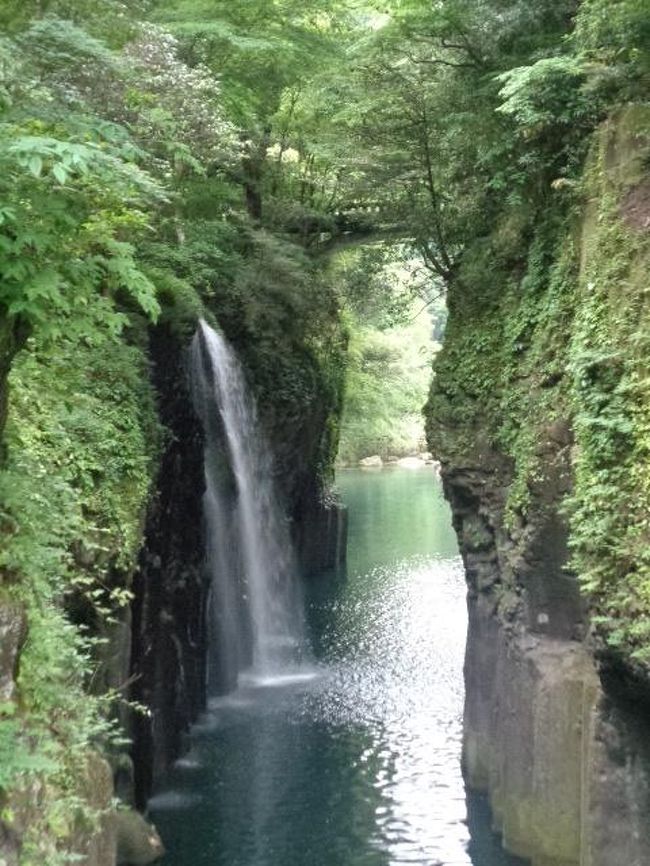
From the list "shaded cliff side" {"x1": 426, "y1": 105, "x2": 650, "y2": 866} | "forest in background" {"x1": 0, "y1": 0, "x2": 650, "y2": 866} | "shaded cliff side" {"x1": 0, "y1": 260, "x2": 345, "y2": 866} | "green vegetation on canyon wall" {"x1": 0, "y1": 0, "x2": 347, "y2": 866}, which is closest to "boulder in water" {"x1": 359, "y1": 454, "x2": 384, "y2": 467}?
"forest in background" {"x1": 0, "y1": 0, "x2": 650, "y2": 866}

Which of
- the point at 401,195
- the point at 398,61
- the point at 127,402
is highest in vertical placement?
the point at 398,61

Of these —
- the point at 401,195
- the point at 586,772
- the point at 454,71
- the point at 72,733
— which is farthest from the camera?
the point at 401,195

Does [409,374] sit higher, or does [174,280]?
[409,374]

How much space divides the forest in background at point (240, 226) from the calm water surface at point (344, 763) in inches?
165

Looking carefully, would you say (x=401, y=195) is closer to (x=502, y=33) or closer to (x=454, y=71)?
(x=454, y=71)

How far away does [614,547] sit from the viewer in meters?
8.77

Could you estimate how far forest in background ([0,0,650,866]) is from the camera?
6.54 meters

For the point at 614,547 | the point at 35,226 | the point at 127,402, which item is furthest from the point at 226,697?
the point at 35,226

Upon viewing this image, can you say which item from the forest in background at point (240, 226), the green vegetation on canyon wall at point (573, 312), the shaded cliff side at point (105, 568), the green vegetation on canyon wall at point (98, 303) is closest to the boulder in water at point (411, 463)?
the forest in background at point (240, 226)

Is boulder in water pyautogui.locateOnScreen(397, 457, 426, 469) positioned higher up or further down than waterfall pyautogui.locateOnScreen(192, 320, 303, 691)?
higher up

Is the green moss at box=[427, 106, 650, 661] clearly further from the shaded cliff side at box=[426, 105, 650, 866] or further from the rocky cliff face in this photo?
the rocky cliff face

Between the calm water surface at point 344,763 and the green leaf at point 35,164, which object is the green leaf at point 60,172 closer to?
the green leaf at point 35,164

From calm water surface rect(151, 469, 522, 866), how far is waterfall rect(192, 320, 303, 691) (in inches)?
34.0

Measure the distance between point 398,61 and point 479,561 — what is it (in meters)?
8.10
